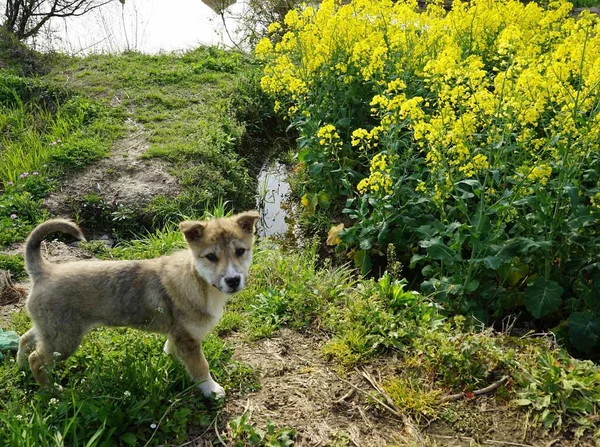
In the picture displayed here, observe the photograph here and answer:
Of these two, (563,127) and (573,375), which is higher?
(563,127)

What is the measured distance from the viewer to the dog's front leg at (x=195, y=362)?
3.60 m

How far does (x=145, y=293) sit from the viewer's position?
143 inches

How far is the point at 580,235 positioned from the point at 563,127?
2.93ft

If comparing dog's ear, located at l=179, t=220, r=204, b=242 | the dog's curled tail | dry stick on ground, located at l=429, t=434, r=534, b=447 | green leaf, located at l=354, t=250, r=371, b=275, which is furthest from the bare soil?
green leaf, located at l=354, t=250, r=371, b=275

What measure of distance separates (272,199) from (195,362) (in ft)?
15.1

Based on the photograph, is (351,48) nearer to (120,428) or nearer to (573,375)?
(573,375)

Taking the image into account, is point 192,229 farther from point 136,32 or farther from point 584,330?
point 136,32

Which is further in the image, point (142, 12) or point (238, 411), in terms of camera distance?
point (142, 12)

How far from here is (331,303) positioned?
4719 millimetres

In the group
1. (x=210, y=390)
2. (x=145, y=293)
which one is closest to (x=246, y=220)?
(x=145, y=293)

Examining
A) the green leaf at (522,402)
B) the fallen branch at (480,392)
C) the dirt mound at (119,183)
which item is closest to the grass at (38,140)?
the dirt mound at (119,183)

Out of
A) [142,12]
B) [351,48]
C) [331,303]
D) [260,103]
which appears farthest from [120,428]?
[142,12]

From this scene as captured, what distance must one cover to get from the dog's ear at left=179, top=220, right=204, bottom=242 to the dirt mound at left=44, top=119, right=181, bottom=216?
327 cm

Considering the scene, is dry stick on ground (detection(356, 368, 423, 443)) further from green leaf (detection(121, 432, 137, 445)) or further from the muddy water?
the muddy water
